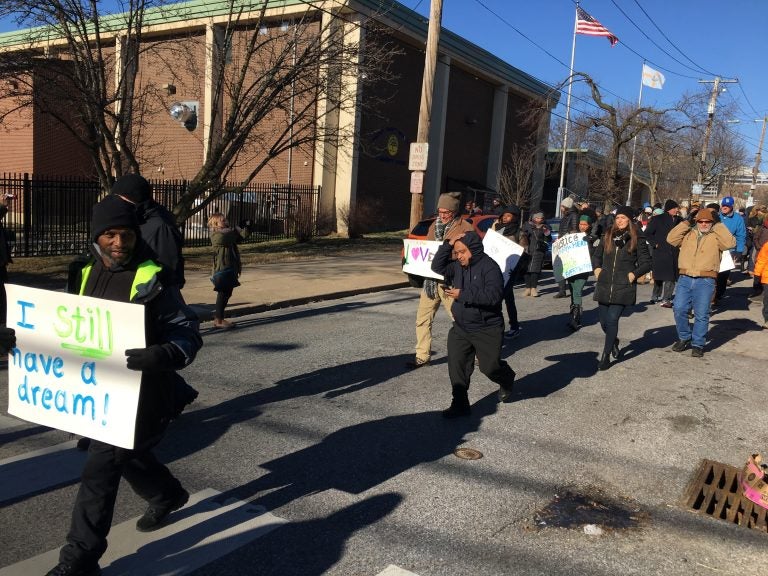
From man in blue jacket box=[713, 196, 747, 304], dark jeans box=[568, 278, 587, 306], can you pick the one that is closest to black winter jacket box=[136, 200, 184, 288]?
dark jeans box=[568, 278, 587, 306]

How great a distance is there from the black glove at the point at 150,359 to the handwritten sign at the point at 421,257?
4343mm

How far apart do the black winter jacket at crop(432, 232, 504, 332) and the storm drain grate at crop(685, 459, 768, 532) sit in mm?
1929

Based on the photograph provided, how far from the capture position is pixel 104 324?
2.97 meters

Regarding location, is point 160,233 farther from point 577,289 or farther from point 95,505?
point 577,289

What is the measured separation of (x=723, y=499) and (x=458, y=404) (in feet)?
7.00

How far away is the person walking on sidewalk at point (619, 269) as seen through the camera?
24.4 ft

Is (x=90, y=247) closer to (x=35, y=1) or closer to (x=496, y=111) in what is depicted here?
(x=35, y=1)

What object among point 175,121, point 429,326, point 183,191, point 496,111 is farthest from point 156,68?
point 429,326

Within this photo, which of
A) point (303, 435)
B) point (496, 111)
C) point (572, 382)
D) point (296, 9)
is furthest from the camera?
point (496, 111)

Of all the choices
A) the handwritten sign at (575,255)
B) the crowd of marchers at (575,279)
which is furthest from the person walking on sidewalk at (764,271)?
the handwritten sign at (575,255)

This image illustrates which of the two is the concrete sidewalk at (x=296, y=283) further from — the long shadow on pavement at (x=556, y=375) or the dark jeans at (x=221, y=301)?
the long shadow on pavement at (x=556, y=375)

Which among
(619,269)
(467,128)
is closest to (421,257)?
(619,269)

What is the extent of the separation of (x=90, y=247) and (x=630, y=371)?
630 cm

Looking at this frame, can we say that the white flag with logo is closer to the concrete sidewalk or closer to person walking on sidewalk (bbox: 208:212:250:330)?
the concrete sidewalk
